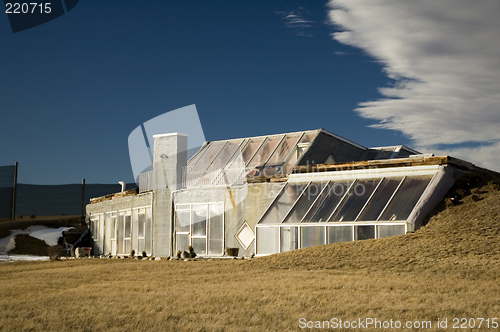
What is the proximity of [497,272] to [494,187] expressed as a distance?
5.87m

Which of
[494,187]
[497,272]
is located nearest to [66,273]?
[497,272]

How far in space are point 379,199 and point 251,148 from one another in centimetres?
941

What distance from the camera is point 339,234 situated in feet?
53.4

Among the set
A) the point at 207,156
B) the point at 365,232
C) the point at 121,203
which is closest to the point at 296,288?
the point at 365,232

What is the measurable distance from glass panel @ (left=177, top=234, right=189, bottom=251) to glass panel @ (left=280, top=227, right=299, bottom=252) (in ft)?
18.5

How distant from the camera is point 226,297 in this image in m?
10.1

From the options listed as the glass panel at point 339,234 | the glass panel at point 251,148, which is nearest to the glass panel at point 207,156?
the glass panel at point 251,148

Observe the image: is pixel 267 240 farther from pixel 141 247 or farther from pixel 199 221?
pixel 141 247

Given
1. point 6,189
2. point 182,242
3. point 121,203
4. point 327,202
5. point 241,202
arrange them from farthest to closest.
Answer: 1. point 6,189
2. point 121,203
3. point 182,242
4. point 241,202
5. point 327,202

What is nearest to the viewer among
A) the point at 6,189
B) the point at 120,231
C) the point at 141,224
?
the point at 141,224

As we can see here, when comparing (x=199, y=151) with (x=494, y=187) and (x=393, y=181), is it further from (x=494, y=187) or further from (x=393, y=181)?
(x=494, y=187)

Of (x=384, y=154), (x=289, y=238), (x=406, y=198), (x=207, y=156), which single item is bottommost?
(x=289, y=238)

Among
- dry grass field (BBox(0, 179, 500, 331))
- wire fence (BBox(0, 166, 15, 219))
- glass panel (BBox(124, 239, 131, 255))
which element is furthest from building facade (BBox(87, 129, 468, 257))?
wire fence (BBox(0, 166, 15, 219))

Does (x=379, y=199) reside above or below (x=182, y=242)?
above
